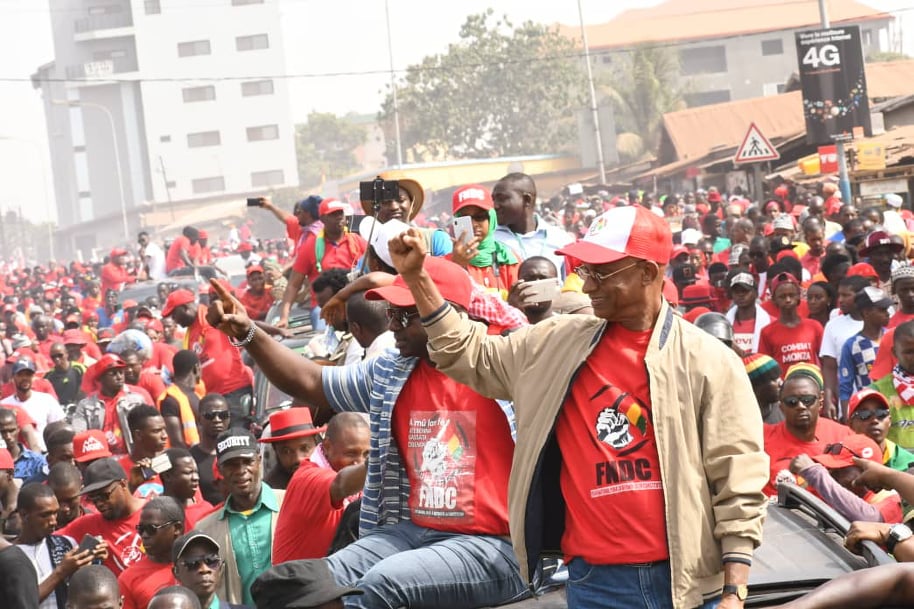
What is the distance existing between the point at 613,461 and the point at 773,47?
86.2 meters

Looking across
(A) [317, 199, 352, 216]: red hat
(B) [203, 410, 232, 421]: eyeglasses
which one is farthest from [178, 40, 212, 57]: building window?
(B) [203, 410, 232, 421]: eyeglasses

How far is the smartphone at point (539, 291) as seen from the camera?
7395mm

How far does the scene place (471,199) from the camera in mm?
8000

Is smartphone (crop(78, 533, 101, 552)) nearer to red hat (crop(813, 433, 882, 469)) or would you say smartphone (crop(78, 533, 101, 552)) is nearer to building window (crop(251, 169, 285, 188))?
red hat (crop(813, 433, 882, 469))

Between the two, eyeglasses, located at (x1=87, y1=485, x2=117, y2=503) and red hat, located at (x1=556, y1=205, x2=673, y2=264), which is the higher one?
red hat, located at (x1=556, y1=205, x2=673, y2=264)

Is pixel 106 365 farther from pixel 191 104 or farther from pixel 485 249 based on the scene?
pixel 191 104

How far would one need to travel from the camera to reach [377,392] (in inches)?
193

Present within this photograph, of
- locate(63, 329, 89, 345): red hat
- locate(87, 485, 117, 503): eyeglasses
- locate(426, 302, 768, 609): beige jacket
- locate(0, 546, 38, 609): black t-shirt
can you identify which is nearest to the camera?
locate(426, 302, 768, 609): beige jacket

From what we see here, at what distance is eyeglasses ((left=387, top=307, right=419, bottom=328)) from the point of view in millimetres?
4676

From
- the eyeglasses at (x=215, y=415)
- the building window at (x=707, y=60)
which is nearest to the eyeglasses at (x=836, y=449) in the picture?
the eyeglasses at (x=215, y=415)

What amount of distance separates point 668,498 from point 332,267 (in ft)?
22.4

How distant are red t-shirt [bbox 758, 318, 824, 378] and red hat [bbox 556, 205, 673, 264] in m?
6.30

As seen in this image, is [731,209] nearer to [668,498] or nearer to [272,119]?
[668,498]

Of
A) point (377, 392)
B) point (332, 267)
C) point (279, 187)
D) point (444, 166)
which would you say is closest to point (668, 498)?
point (377, 392)
